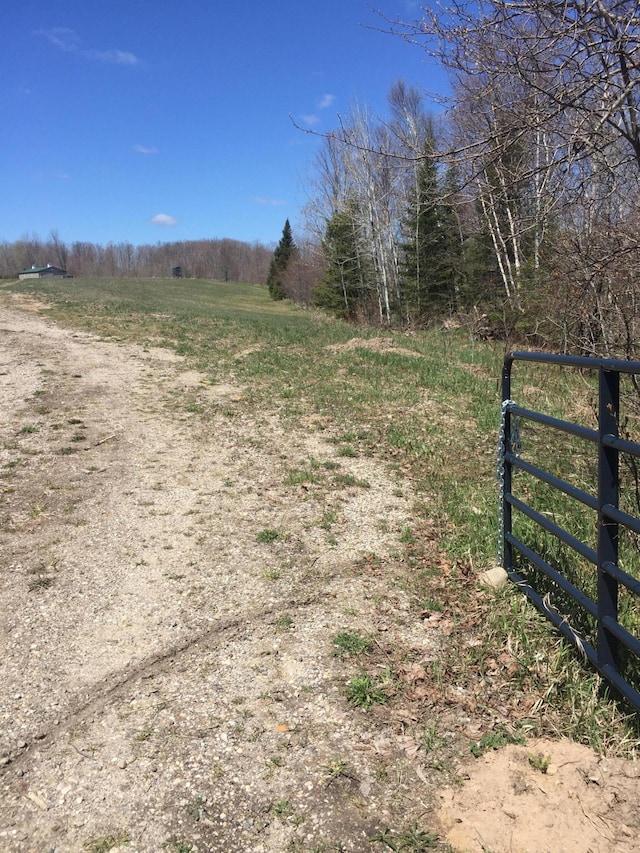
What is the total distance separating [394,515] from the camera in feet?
16.7

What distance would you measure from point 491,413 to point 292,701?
6.31m

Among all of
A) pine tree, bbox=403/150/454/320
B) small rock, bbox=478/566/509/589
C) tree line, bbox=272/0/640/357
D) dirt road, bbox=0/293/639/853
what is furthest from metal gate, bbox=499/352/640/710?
pine tree, bbox=403/150/454/320

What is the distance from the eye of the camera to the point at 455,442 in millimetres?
7125

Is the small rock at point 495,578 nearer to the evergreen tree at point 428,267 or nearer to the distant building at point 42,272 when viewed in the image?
the evergreen tree at point 428,267

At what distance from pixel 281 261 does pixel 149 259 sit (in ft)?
260

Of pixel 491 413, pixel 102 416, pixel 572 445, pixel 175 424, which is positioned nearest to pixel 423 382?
pixel 491 413

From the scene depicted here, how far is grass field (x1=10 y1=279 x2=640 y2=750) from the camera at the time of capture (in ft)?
9.44

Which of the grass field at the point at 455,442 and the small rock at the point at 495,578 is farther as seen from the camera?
the small rock at the point at 495,578

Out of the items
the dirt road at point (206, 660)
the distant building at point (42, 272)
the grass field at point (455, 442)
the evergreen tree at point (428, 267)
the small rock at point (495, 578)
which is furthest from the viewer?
the distant building at point (42, 272)

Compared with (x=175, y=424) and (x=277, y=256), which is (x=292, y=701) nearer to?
(x=175, y=424)

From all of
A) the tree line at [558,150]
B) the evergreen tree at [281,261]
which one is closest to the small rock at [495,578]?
the tree line at [558,150]

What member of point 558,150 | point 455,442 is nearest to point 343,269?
point 455,442

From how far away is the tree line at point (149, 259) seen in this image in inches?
4678

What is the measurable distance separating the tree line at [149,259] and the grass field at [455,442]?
9925 centimetres
